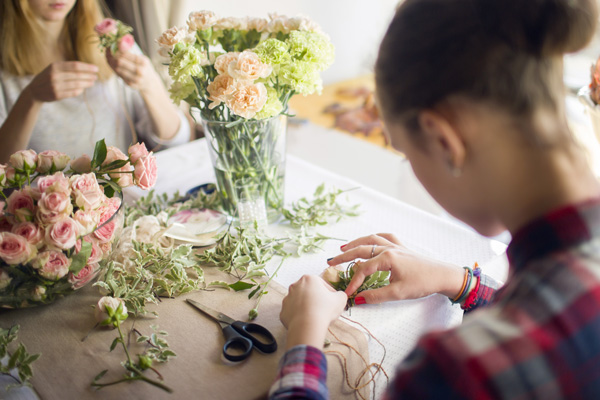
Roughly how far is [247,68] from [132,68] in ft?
2.29

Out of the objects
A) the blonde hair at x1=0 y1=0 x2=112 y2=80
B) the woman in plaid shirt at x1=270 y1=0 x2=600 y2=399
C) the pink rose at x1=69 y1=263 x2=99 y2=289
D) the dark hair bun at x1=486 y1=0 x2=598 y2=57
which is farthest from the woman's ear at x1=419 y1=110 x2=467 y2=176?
the blonde hair at x1=0 y1=0 x2=112 y2=80

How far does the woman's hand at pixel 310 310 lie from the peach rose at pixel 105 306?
26 centimetres

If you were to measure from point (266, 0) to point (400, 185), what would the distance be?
1436mm

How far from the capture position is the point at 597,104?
1.01m

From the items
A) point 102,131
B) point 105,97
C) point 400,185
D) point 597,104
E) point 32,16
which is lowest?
point 400,185

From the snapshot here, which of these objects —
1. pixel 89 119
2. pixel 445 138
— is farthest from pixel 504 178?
pixel 89 119

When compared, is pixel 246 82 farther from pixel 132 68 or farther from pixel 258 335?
pixel 132 68

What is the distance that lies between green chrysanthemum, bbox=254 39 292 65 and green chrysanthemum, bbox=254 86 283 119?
0.06 meters

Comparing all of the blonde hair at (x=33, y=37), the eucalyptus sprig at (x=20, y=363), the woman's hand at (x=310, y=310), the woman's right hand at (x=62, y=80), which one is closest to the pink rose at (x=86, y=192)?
the eucalyptus sprig at (x=20, y=363)

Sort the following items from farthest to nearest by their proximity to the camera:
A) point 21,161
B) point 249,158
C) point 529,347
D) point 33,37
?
1. point 33,37
2. point 249,158
3. point 21,161
4. point 529,347

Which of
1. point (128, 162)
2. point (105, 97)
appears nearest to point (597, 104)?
point (128, 162)

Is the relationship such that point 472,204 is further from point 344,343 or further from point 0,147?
point 0,147

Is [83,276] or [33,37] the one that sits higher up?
[33,37]

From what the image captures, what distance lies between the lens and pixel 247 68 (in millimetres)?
812
